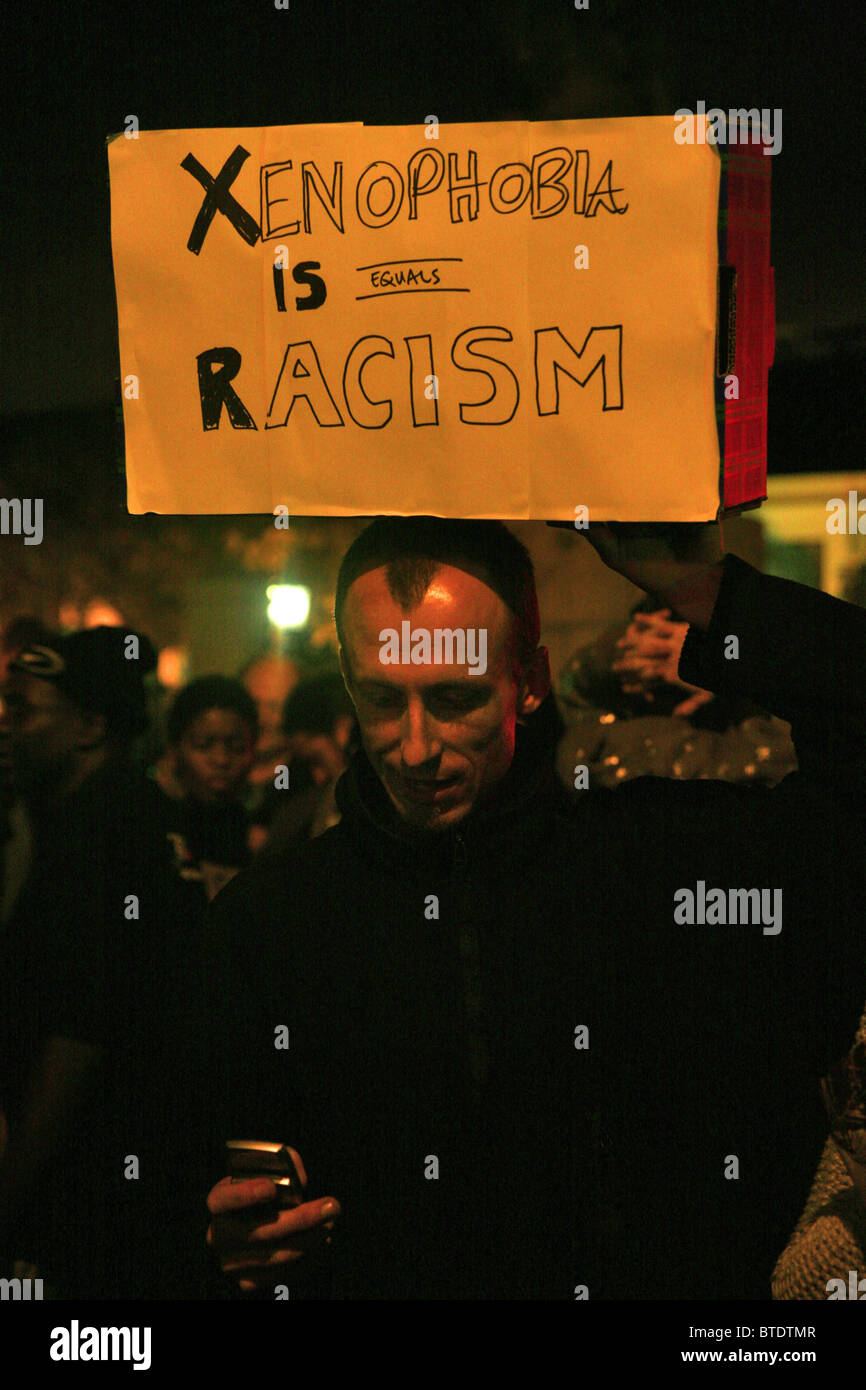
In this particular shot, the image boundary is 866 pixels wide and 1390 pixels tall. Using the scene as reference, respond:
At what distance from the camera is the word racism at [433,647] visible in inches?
57.4

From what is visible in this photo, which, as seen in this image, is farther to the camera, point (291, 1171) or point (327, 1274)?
point (327, 1274)

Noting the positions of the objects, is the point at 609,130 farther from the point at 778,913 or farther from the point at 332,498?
the point at 778,913

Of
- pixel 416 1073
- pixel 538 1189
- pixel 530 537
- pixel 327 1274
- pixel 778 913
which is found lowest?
pixel 327 1274

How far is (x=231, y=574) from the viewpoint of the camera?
4.31 meters

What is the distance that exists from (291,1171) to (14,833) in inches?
46.3

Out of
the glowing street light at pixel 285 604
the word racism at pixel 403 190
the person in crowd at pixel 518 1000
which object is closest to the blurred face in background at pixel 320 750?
the glowing street light at pixel 285 604

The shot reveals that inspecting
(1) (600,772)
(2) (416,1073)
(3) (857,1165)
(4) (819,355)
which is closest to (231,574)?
(1) (600,772)

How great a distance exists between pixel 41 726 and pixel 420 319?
1087mm

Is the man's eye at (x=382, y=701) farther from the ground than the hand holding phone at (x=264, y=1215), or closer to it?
farther from the ground

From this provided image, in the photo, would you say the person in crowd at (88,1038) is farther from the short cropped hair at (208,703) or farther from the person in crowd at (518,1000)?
the short cropped hair at (208,703)

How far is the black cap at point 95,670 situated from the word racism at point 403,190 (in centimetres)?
84

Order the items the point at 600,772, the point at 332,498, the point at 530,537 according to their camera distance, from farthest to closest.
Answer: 1. the point at 530,537
2. the point at 600,772
3. the point at 332,498

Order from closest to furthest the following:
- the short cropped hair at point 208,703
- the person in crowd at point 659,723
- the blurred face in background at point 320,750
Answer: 1. the person in crowd at point 659,723
2. the short cropped hair at point 208,703
3. the blurred face in background at point 320,750

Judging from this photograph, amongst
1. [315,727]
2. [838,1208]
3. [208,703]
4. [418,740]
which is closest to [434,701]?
[418,740]
